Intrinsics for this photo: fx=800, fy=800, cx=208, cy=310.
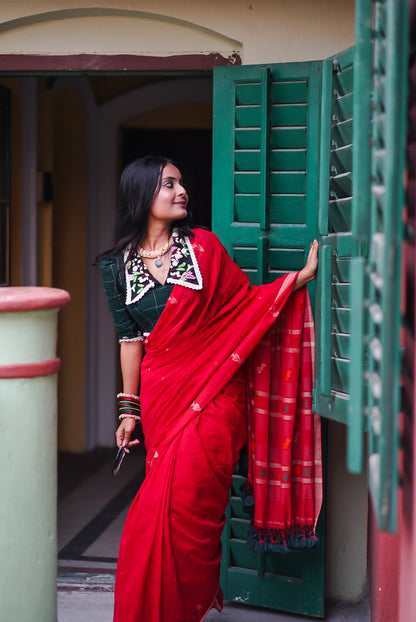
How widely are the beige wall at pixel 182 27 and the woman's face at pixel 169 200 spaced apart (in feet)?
2.38

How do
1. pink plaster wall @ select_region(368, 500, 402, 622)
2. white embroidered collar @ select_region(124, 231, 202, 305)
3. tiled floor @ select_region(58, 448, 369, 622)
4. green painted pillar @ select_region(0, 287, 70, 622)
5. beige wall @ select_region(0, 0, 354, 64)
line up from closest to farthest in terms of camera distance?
green painted pillar @ select_region(0, 287, 70, 622)
pink plaster wall @ select_region(368, 500, 402, 622)
white embroidered collar @ select_region(124, 231, 202, 305)
beige wall @ select_region(0, 0, 354, 64)
tiled floor @ select_region(58, 448, 369, 622)

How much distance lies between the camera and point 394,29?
1.71 meters

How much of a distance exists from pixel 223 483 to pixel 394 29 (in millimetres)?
1903

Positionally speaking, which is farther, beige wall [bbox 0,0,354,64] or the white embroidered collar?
beige wall [bbox 0,0,354,64]

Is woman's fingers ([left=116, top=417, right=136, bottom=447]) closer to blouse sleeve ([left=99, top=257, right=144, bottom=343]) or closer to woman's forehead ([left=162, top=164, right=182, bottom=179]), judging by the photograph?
blouse sleeve ([left=99, top=257, right=144, bottom=343])

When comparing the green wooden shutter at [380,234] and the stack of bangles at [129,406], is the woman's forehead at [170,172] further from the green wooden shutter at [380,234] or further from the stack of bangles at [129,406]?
the green wooden shutter at [380,234]

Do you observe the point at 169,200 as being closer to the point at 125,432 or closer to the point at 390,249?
the point at 125,432

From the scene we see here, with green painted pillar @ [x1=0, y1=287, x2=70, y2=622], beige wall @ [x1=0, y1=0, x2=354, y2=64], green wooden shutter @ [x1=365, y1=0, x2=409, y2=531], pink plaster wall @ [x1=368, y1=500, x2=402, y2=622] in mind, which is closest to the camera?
green wooden shutter @ [x1=365, y1=0, x2=409, y2=531]

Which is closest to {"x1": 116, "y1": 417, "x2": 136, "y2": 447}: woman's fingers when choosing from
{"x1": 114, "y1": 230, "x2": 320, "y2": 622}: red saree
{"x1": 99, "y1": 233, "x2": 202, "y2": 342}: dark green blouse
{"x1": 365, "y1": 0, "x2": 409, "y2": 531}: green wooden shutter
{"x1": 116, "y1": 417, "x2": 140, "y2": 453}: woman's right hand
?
{"x1": 116, "y1": 417, "x2": 140, "y2": 453}: woman's right hand

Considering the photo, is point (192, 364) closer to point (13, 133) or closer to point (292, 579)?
point (292, 579)

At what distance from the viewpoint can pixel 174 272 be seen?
Answer: 3.13 metres

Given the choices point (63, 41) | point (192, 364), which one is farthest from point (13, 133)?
point (192, 364)

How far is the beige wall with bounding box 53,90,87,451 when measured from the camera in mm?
6445

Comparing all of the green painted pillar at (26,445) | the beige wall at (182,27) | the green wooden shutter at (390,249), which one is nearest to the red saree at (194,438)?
the green painted pillar at (26,445)
